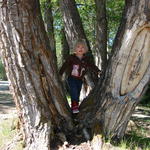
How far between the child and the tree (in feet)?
1.72

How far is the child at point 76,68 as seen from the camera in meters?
6.02

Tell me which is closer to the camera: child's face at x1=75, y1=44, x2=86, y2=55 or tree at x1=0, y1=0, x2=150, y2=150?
tree at x1=0, y1=0, x2=150, y2=150

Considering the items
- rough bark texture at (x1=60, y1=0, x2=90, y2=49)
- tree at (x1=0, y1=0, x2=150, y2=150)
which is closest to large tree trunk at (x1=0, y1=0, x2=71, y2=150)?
tree at (x1=0, y1=0, x2=150, y2=150)

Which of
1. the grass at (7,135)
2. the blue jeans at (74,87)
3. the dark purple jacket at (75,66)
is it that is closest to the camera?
the grass at (7,135)

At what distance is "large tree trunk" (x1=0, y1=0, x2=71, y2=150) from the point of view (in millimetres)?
4668

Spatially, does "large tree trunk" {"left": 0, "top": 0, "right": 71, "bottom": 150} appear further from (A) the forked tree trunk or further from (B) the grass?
(A) the forked tree trunk

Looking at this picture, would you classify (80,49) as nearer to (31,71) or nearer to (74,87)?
(74,87)

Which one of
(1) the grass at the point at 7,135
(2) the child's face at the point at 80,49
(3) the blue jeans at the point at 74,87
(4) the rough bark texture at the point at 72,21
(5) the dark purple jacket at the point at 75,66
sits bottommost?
(1) the grass at the point at 7,135

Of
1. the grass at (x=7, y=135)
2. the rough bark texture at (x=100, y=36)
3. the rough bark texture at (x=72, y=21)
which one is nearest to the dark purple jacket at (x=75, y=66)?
the grass at (x=7, y=135)

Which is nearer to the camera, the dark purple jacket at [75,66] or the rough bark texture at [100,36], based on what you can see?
the dark purple jacket at [75,66]

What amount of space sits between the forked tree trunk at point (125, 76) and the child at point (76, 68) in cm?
56

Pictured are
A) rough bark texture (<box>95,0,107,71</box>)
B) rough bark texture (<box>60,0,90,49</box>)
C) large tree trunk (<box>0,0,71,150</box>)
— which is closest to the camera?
large tree trunk (<box>0,0,71,150</box>)

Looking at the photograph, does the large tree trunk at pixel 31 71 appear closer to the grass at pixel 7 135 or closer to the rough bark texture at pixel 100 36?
the grass at pixel 7 135

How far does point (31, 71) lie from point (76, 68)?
134cm
